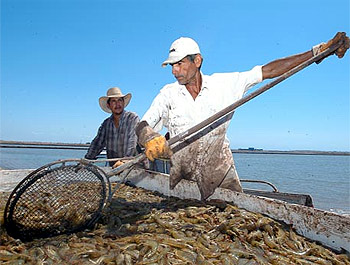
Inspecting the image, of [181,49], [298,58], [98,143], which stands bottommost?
[98,143]

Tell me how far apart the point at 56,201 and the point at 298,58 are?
421 centimetres

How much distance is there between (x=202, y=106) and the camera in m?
5.01

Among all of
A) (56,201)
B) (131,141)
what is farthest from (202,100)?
(131,141)

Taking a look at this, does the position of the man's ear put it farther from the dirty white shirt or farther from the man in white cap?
the dirty white shirt

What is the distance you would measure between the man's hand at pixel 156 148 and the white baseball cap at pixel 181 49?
4.40 feet

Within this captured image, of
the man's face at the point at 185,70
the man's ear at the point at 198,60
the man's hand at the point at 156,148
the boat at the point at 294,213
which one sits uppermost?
the man's ear at the point at 198,60

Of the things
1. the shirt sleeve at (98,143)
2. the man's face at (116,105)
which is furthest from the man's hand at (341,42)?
the shirt sleeve at (98,143)

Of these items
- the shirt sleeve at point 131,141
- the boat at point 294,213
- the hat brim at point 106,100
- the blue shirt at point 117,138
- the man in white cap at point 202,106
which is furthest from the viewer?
the hat brim at point 106,100

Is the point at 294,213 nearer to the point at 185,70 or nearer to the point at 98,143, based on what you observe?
the point at 185,70

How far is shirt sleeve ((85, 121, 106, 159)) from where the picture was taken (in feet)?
28.3

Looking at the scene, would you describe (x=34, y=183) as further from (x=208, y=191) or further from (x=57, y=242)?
(x=208, y=191)

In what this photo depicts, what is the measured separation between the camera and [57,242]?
3471mm

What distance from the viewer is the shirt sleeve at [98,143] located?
339 inches

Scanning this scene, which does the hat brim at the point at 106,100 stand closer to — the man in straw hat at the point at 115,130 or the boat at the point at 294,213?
the man in straw hat at the point at 115,130
